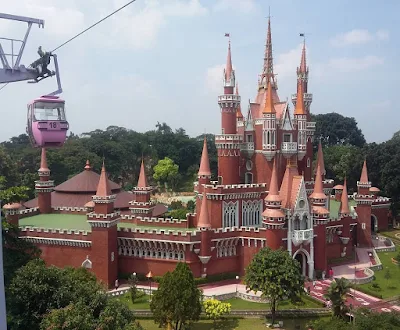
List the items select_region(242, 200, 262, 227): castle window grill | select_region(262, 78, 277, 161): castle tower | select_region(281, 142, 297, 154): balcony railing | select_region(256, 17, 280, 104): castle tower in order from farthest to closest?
select_region(256, 17, 280, 104): castle tower → select_region(281, 142, 297, 154): balcony railing → select_region(262, 78, 277, 161): castle tower → select_region(242, 200, 262, 227): castle window grill

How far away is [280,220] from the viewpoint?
3164cm

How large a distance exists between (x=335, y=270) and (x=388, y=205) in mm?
17272

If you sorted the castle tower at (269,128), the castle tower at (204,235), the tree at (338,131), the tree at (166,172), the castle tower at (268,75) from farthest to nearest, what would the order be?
the tree at (338,131) < the tree at (166,172) < the castle tower at (268,75) < the castle tower at (269,128) < the castle tower at (204,235)

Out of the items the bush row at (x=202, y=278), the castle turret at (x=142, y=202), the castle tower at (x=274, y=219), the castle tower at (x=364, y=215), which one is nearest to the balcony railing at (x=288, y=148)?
the castle tower at (x=274, y=219)

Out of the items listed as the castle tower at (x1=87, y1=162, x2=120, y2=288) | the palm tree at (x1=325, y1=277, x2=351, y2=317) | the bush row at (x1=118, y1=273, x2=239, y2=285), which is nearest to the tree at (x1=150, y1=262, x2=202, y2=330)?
the palm tree at (x1=325, y1=277, x2=351, y2=317)

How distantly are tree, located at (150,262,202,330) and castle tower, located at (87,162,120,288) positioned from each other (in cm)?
871

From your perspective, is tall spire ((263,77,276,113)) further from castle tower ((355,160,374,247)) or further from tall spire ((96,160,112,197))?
tall spire ((96,160,112,197))

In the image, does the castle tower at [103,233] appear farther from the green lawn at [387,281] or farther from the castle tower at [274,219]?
the green lawn at [387,281]

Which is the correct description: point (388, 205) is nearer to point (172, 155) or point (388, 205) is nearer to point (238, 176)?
point (238, 176)

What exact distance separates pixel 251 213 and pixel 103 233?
11.8m

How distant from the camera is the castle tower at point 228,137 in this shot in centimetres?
3628

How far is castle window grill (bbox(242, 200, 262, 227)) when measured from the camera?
35.2 metres

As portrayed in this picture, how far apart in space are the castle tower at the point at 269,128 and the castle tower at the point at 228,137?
221cm

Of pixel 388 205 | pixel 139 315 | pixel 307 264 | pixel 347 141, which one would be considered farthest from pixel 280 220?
pixel 347 141
